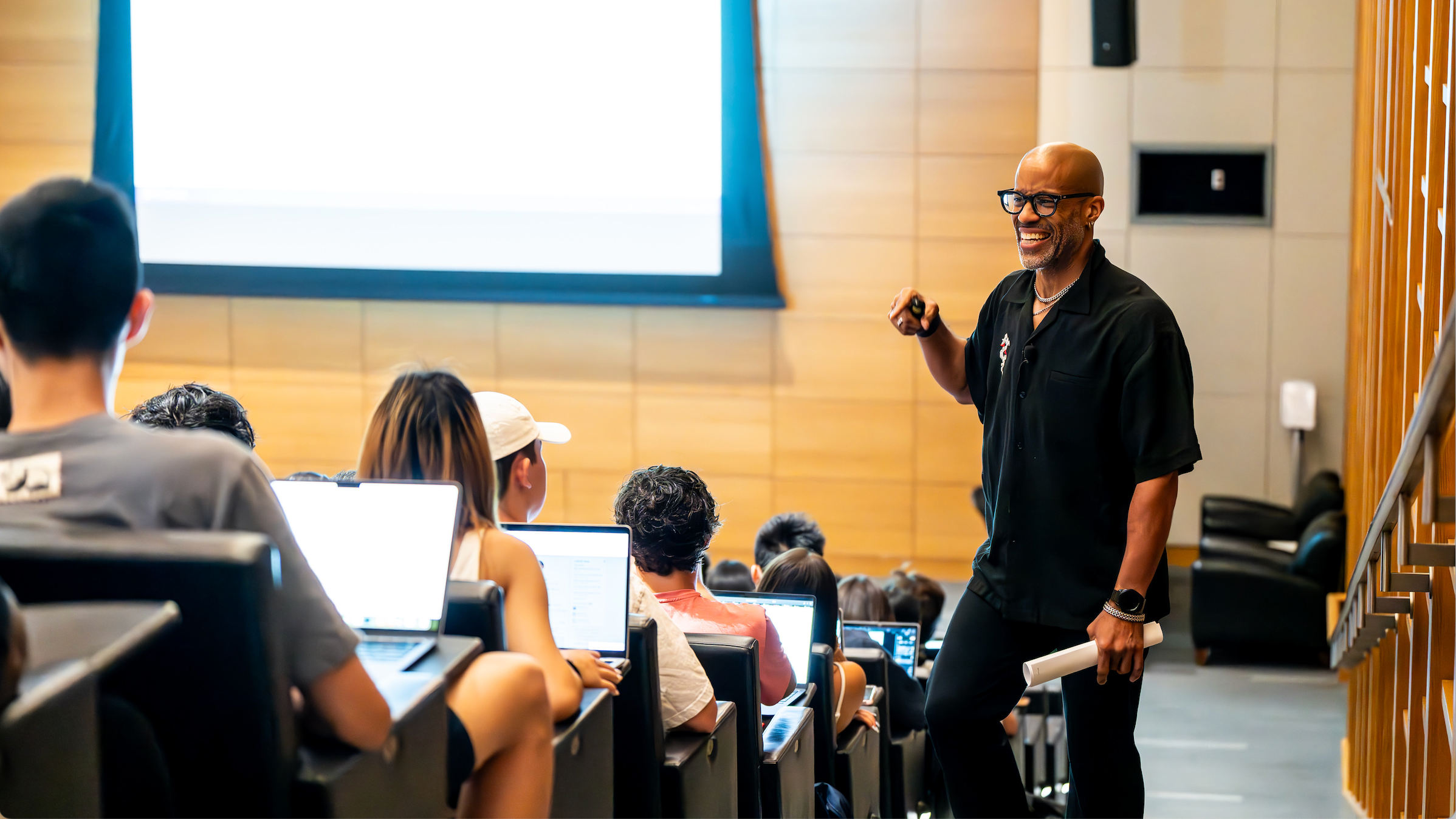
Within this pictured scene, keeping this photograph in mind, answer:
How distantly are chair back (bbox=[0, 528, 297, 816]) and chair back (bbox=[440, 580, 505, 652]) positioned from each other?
1.46 feet

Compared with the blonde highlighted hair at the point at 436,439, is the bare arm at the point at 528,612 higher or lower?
lower

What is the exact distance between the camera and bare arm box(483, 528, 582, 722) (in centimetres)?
188

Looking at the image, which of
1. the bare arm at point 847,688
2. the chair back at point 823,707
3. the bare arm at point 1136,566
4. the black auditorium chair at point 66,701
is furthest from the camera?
the bare arm at point 847,688

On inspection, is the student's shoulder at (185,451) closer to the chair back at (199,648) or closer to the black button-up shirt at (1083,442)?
the chair back at (199,648)

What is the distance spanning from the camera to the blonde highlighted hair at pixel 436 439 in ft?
6.45

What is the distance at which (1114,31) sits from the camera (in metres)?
7.21

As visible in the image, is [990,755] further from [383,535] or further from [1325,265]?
[1325,265]

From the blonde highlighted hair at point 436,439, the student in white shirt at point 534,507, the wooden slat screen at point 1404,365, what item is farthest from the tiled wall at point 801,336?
the blonde highlighted hair at point 436,439

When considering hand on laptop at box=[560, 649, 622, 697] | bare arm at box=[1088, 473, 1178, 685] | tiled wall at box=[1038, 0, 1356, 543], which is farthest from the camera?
tiled wall at box=[1038, 0, 1356, 543]

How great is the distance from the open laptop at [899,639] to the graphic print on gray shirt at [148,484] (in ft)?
9.54

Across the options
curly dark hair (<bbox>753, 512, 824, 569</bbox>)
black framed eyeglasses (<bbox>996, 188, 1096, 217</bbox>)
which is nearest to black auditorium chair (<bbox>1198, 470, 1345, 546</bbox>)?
curly dark hair (<bbox>753, 512, 824, 569</bbox>)

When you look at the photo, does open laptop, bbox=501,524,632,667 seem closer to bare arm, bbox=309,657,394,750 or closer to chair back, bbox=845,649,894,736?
bare arm, bbox=309,657,394,750

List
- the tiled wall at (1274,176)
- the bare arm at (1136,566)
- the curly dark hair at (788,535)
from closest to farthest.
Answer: the bare arm at (1136,566) < the curly dark hair at (788,535) < the tiled wall at (1274,176)

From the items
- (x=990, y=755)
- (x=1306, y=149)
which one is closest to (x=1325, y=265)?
(x=1306, y=149)
